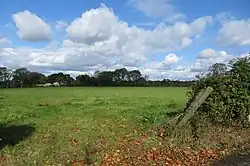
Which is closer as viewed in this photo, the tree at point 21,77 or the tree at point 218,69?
the tree at point 218,69

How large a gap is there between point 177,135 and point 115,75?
267 ft

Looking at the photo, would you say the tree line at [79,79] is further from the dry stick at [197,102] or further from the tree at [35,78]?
the dry stick at [197,102]

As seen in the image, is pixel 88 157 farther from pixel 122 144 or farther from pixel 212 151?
pixel 212 151

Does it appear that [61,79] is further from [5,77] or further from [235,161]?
[235,161]

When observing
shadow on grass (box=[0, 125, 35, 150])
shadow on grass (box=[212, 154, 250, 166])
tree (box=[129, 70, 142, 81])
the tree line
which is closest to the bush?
shadow on grass (box=[212, 154, 250, 166])

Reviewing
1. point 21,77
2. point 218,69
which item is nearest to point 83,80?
point 21,77

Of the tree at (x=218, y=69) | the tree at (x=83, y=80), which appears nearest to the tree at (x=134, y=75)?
the tree at (x=83, y=80)

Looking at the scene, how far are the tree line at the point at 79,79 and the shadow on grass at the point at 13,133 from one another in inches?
2773

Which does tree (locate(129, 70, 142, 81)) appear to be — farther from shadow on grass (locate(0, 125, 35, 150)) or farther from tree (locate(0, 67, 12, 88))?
shadow on grass (locate(0, 125, 35, 150))

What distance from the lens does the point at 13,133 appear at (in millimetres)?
13188

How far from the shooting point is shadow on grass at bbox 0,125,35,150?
11766 millimetres

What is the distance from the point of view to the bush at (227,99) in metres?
13.9

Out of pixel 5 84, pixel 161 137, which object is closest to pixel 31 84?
pixel 5 84

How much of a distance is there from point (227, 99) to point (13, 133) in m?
8.26
